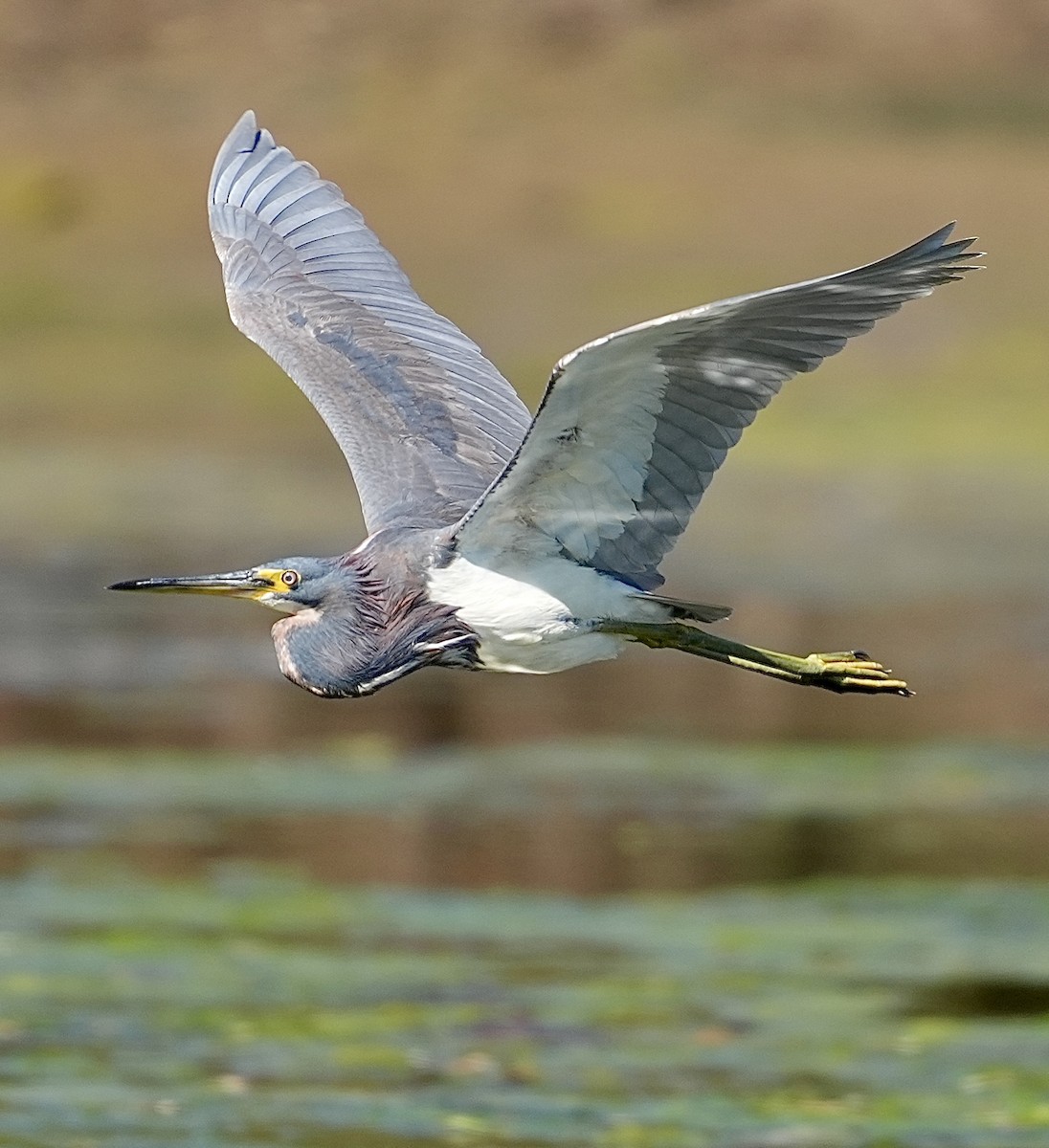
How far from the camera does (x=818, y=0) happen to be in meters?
50.9

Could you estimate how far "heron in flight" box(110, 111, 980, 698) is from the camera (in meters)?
6.27

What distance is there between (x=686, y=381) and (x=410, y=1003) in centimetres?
512

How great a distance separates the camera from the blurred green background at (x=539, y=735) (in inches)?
412

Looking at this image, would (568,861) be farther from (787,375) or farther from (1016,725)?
(787,375)

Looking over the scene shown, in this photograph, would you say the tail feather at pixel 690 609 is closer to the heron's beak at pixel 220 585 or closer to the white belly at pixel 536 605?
the white belly at pixel 536 605

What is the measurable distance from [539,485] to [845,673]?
4.12 feet

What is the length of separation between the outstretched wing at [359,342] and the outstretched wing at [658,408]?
55 cm

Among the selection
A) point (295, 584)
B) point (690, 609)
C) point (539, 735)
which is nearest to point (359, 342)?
point (295, 584)

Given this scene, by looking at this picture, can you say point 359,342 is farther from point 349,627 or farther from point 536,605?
point 536,605

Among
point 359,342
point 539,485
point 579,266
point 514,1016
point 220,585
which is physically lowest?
point 514,1016

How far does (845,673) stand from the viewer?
293 inches

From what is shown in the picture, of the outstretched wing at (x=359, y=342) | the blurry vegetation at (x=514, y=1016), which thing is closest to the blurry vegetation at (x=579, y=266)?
the blurry vegetation at (x=514, y=1016)

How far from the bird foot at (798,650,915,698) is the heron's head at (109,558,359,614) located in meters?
1.28

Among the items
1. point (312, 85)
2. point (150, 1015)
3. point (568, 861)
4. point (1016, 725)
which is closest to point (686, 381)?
point (150, 1015)
